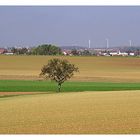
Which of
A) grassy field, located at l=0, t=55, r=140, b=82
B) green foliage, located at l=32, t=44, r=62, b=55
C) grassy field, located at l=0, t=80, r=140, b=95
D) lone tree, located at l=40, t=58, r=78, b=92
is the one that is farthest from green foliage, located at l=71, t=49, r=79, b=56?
lone tree, located at l=40, t=58, r=78, b=92

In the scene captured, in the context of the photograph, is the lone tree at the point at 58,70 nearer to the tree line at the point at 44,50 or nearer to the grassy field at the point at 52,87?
the grassy field at the point at 52,87

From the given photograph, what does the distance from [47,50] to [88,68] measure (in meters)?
17.6

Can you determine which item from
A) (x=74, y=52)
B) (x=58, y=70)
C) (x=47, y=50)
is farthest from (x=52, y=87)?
(x=47, y=50)

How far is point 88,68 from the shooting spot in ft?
189

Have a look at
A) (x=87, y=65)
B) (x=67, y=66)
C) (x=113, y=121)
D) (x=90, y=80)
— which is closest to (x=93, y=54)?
(x=87, y=65)

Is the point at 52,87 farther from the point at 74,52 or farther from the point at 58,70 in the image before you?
the point at 74,52

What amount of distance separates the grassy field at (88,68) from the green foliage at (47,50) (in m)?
5.64

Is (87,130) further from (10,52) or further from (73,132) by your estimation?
(10,52)

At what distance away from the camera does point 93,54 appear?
70.8 meters

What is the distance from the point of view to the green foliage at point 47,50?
71.3 metres

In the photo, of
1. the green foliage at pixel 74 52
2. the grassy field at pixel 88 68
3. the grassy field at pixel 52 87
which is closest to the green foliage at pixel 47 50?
the green foliage at pixel 74 52

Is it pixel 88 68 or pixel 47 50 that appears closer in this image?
pixel 88 68

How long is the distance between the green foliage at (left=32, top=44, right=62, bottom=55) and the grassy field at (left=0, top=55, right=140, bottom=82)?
18.5 ft

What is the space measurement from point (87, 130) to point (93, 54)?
62261 mm
